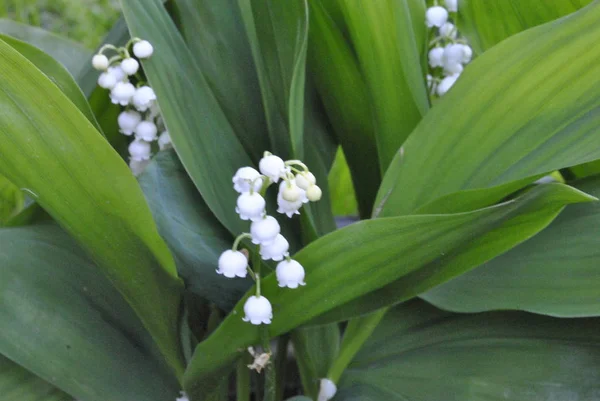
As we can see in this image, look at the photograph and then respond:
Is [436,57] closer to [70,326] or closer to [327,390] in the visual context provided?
[327,390]

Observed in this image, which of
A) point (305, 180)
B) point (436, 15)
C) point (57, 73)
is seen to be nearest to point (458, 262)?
point (305, 180)

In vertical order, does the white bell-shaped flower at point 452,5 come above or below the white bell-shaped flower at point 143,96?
above

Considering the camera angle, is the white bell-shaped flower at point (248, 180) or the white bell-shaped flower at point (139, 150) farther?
the white bell-shaped flower at point (139, 150)

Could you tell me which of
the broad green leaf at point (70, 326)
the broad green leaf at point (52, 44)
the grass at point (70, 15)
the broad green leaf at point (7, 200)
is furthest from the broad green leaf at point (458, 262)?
the grass at point (70, 15)

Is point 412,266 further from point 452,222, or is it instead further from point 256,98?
point 256,98

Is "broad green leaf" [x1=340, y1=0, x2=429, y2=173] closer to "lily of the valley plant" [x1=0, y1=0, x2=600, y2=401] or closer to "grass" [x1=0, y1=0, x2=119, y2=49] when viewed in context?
"lily of the valley plant" [x1=0, y1=0, x2=600, y2=401]

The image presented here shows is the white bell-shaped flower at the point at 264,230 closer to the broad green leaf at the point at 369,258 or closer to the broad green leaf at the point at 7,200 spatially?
the broad green leaf at the point at 369,258

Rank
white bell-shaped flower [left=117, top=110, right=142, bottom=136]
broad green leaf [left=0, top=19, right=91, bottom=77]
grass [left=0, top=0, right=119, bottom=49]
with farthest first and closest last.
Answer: grass [left=0, top=0, right=119, bottom=49], broad green leaf [left=0, top=19, right=91, bottom=77], white bell-shaped flower [left=117, top=110, right=142, bottom=136]

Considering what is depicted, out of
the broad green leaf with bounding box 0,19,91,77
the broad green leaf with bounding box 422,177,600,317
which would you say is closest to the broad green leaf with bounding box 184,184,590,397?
the broad green leaf with bounding box 422,177,600,317
